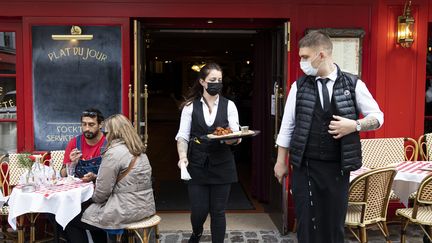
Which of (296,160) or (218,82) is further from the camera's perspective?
(218,82)

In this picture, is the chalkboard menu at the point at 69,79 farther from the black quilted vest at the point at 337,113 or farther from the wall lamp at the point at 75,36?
the black quilted vest at the point at 337,113

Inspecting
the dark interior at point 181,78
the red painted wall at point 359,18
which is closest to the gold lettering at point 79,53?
the red painted wall at point 359,18

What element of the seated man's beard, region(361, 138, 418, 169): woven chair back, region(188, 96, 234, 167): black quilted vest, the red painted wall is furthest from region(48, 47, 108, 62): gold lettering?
region(361, 138, 418, 169): woven chair back

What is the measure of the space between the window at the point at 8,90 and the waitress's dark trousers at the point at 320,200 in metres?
3.56

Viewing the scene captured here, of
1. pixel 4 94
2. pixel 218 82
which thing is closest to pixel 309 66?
pixel 218 82

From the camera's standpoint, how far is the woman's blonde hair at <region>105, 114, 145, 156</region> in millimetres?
4203

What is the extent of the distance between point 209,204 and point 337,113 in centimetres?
152

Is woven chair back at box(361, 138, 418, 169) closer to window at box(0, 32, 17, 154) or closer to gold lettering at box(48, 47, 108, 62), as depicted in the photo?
gold lettering at box(48, 47, 108, 62)

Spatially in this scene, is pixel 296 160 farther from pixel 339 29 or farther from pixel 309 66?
pixel 339 29

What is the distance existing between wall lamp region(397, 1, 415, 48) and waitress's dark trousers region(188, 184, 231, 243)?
105 inches

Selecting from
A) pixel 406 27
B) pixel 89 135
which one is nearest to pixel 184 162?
pixel 89 135

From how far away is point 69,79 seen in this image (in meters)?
5.53

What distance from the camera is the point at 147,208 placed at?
14.0 ft

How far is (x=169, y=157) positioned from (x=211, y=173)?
22.3ft
